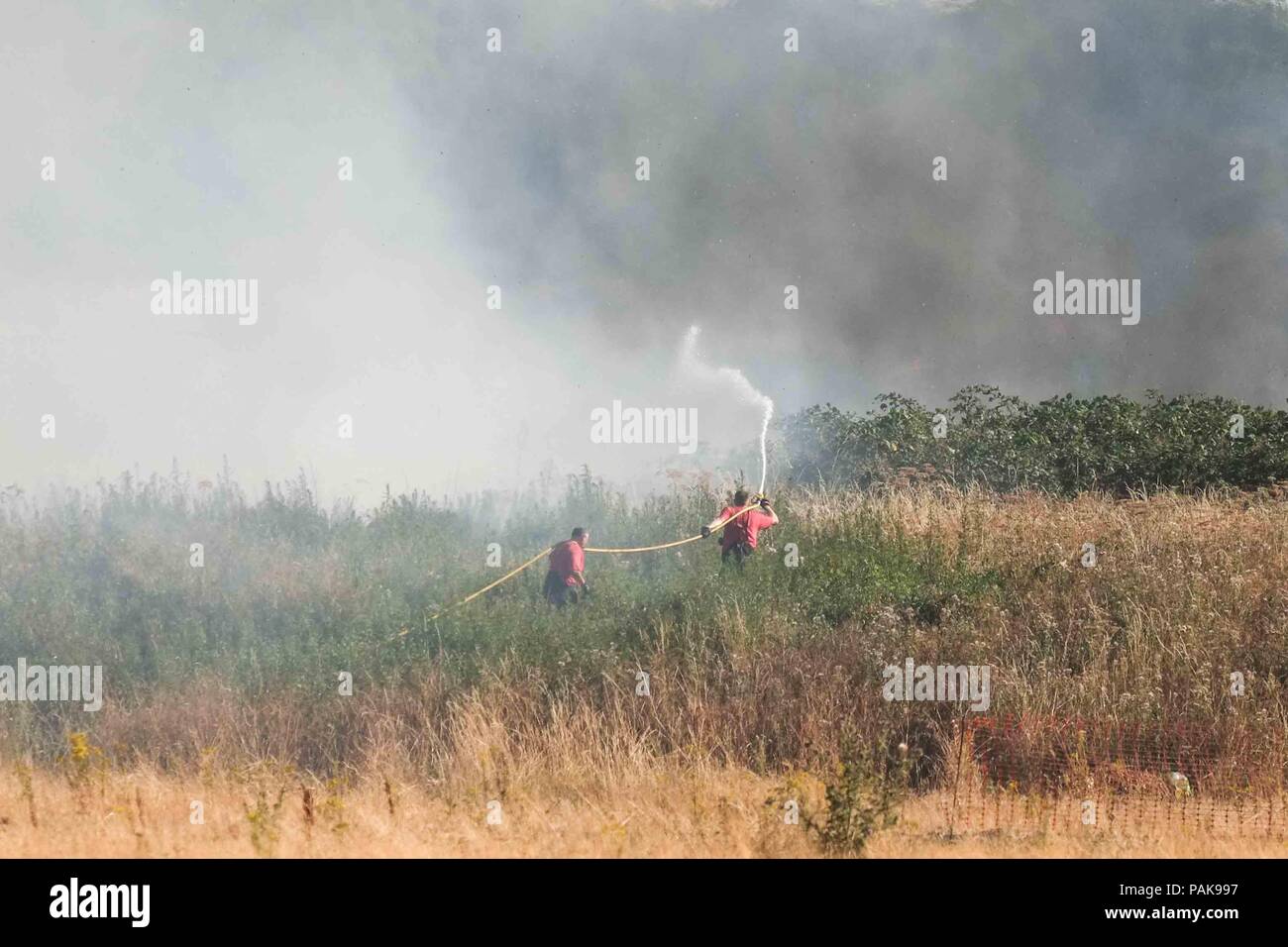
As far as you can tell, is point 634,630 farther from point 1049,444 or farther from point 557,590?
point 1049,444

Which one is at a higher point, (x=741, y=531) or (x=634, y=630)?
(x=741, y=531)

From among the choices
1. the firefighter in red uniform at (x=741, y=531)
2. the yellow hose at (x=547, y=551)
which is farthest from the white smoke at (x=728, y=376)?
the firefighter in red uniform at (x=741, y=531)

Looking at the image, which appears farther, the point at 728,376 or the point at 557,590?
the point at 728,376

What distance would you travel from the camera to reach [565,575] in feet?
42.2

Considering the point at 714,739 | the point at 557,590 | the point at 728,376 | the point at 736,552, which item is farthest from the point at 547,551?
the point at 728,376

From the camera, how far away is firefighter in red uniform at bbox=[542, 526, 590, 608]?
506 inches

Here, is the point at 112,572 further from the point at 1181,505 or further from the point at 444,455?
the point at 1181,505

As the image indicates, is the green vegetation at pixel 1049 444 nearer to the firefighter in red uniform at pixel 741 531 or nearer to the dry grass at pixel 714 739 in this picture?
the dry grass at pixel 714 739

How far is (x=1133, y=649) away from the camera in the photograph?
37.5ft

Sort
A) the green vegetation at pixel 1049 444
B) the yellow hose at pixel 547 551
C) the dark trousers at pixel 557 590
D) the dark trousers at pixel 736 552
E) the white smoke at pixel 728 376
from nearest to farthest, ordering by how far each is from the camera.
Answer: the yellow hose at pixel 547 551
the dark trousers at pixel 557 590
the dark trousers at pixel 736 552
the green vegetation at pixel 1049 444
the white smoke at pixel 728 376

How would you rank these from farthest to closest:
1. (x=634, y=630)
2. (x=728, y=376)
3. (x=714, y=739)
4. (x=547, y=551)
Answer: (x=728, y=376)
(x=547, y=551)
(x=634, y=630)
(x=714, y=739)

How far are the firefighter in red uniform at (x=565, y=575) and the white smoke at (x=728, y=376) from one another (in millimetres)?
5525

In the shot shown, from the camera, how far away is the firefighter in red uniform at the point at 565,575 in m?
12.9

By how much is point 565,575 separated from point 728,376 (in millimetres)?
12427
